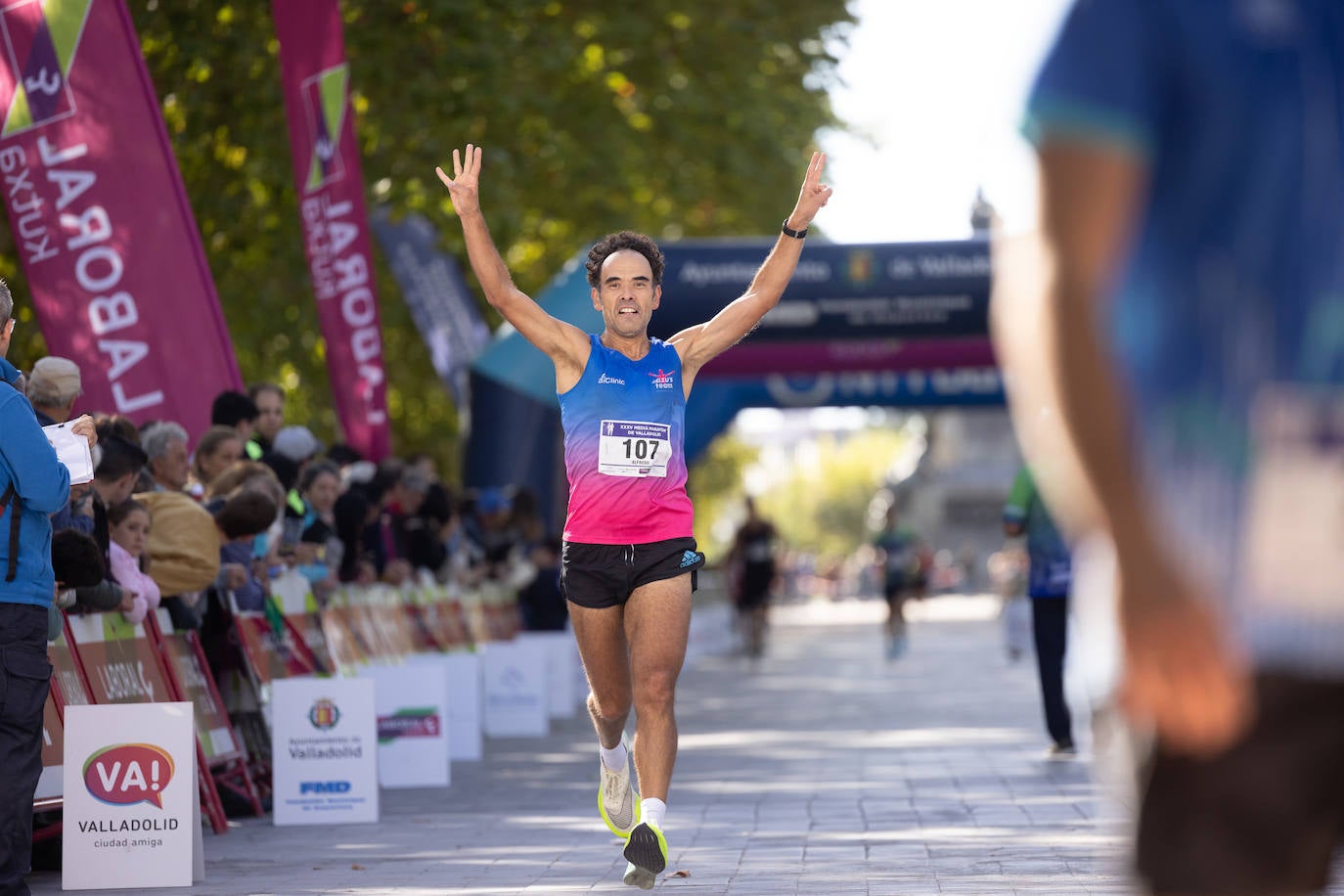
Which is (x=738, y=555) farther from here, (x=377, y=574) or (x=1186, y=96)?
(x=1186, y=96)

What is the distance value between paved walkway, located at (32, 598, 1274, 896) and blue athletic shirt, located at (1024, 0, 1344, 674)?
15.1 inches

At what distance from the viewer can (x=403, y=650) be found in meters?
14.4

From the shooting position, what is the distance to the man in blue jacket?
686cm

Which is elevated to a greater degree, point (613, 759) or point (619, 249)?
point (619, 249)

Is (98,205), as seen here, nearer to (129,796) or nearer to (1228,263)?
(129,796)

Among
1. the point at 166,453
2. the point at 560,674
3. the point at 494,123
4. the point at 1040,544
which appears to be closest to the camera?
the point at 166,453

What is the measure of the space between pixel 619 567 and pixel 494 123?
14.7 m

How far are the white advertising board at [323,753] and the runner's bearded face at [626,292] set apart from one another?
3489 millimetres

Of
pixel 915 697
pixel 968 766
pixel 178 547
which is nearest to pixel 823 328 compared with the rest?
pixel 915 697

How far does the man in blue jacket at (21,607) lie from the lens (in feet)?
Result: 22.5

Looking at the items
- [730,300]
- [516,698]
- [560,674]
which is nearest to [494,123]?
[730,300]

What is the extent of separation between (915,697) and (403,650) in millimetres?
7477

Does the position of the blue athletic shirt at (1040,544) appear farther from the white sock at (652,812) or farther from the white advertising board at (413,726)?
the white sock at (652,812)

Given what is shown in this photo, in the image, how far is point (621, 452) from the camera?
7.22 meters
